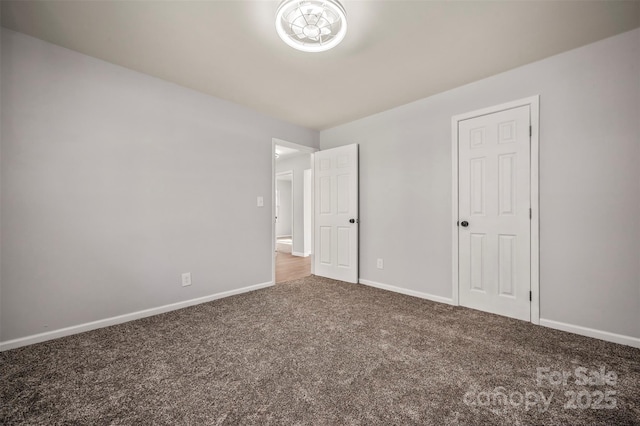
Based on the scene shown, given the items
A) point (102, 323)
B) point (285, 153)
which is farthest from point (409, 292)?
point (285, 153)

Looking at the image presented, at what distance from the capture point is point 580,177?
2260 mm

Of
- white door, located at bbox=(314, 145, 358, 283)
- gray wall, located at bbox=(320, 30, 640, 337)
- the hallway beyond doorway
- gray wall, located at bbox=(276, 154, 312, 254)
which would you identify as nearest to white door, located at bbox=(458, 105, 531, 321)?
gray wall, located at bbox=(320, 30, 640, 337)

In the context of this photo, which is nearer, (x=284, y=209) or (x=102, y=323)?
(x=102, y=323)

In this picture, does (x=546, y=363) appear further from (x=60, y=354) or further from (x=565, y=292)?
(x=60, y=354)

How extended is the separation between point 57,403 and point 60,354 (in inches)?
26.9

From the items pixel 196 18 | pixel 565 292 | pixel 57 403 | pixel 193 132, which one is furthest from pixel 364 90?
pixel 57 403

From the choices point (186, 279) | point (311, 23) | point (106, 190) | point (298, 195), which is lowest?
point (186, 279)

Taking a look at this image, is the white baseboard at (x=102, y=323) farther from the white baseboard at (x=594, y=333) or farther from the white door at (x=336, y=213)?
the white baseboard at (x=594, y=333)

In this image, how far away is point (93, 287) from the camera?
7.77 ft

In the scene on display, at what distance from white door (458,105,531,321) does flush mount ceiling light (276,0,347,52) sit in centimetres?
180

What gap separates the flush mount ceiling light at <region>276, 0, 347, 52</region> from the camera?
1701 millimetres

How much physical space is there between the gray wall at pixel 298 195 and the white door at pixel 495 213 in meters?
3.97

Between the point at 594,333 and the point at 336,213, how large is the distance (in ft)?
9.67

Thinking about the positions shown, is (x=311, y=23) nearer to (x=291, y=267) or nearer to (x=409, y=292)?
(x=409, y=292)
